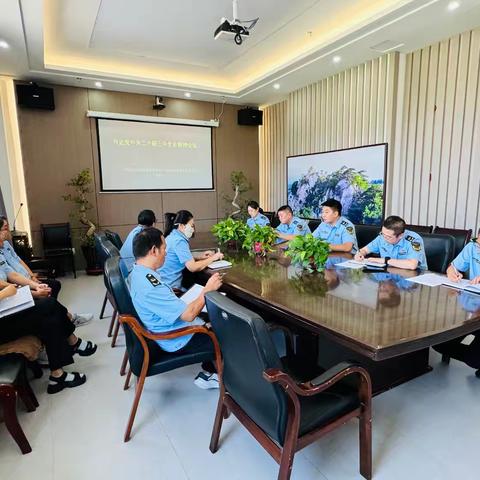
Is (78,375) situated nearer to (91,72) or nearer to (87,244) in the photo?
(87,244)

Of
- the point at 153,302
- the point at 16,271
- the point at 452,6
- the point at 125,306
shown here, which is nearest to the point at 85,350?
the point at 16,271

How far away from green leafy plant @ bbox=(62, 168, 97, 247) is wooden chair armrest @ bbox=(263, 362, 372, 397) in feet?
16.8

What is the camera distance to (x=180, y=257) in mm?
2744

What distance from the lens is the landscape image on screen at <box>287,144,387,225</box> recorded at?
4.86 metres

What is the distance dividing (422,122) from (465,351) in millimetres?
3244

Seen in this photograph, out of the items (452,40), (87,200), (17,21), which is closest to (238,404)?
(17,21)

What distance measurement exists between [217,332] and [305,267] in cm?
122

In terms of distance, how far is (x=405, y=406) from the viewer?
2.10m

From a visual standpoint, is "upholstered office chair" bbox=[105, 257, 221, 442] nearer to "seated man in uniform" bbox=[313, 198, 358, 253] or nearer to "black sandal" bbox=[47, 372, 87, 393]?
"black sandal" bbox=[47, 372, 87, 393]

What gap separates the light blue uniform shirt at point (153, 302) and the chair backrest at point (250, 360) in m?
0.44

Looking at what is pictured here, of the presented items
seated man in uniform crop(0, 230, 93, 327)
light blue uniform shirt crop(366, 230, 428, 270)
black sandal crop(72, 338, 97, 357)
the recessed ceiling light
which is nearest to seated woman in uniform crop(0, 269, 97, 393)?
seated man in uniform crop(0, 230, 93, 327)

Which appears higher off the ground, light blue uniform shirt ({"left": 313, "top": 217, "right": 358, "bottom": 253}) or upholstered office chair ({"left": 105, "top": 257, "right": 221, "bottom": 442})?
light blue uniform shirt ({"left": 313, "top": 217, "right": 358, "bottom": 253})

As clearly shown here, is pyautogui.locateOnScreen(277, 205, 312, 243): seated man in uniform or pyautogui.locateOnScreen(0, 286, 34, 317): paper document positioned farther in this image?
pyautogui.locateOnScreen(277, 205, 312, 243): seated man in uniform

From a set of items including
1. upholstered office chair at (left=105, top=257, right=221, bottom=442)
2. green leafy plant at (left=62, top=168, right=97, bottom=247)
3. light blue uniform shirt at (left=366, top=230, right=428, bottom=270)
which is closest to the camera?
upholstered office chair at (left=105, top=257, right=221, bottom=442)
